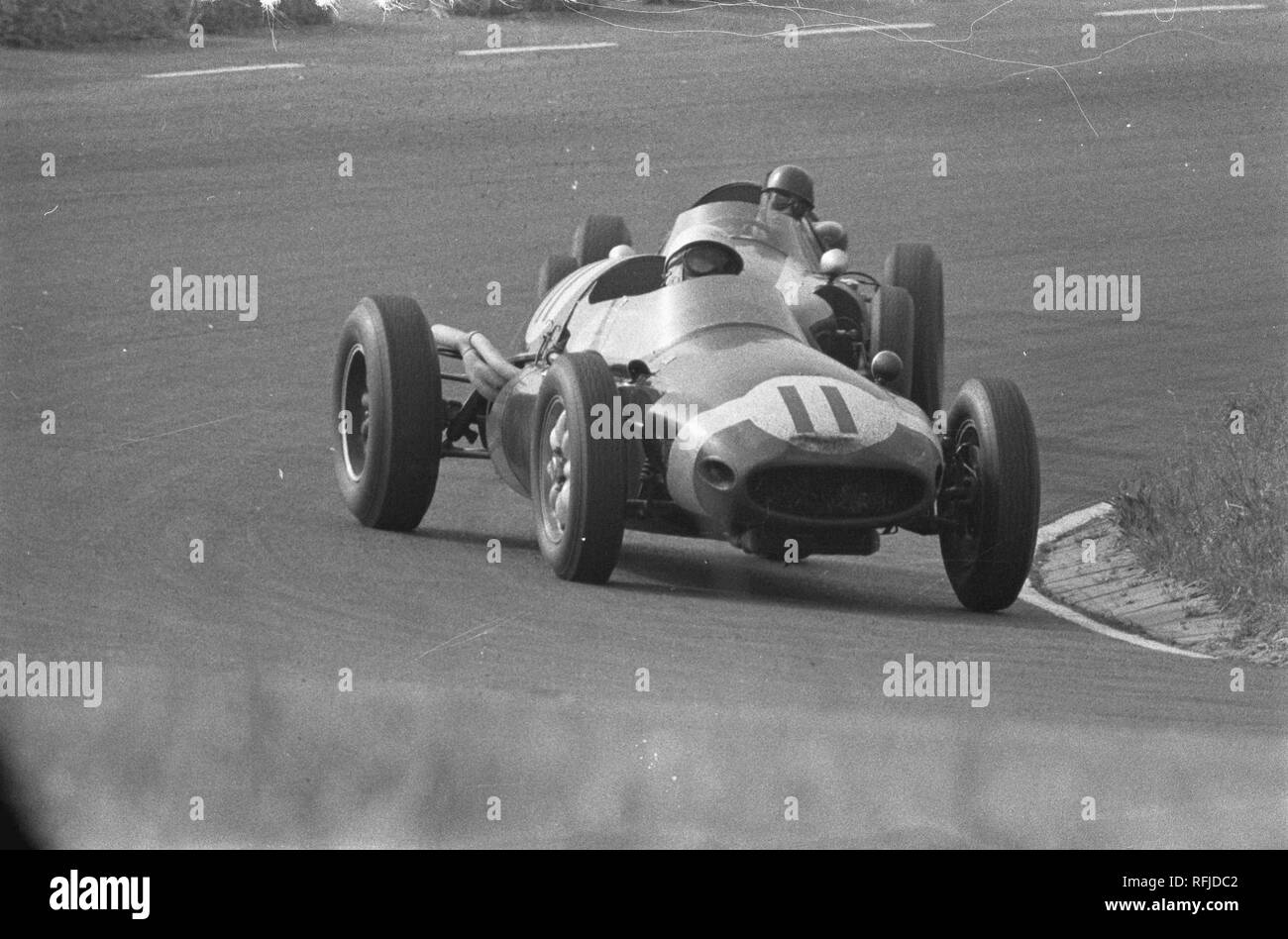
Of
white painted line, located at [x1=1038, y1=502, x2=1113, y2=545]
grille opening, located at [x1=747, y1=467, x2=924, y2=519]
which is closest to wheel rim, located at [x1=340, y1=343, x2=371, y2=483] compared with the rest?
grille opening, located at [x1=747, y1=467, x2=924, y2=519]

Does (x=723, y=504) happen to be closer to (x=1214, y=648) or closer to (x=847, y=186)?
(x=1214, y=648)

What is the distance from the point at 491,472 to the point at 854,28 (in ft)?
54.8

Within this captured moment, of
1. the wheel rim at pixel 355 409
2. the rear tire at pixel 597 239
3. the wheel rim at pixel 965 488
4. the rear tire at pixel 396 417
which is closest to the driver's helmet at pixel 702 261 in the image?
the rear tire at pixel 396 417

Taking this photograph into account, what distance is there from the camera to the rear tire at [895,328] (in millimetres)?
11570

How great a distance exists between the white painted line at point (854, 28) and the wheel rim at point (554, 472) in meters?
16.6

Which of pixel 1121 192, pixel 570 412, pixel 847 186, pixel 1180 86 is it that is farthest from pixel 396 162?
pixel 570 412

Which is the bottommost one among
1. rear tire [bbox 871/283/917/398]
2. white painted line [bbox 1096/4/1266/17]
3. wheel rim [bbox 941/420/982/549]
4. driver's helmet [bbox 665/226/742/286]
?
wheel rim [bbox 941/420/982/549]

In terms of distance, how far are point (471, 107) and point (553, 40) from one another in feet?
5.07

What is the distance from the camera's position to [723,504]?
9281 mm

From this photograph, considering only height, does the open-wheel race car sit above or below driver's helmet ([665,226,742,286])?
Result: below

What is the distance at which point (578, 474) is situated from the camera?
30.7 ft

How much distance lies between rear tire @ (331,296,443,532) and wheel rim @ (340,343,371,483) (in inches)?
6.5

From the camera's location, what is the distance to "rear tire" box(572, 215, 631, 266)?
45.2 feet

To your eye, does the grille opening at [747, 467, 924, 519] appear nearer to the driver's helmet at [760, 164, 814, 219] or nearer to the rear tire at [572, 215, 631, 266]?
the driver's helmet at [760, 164, 814, 219]
